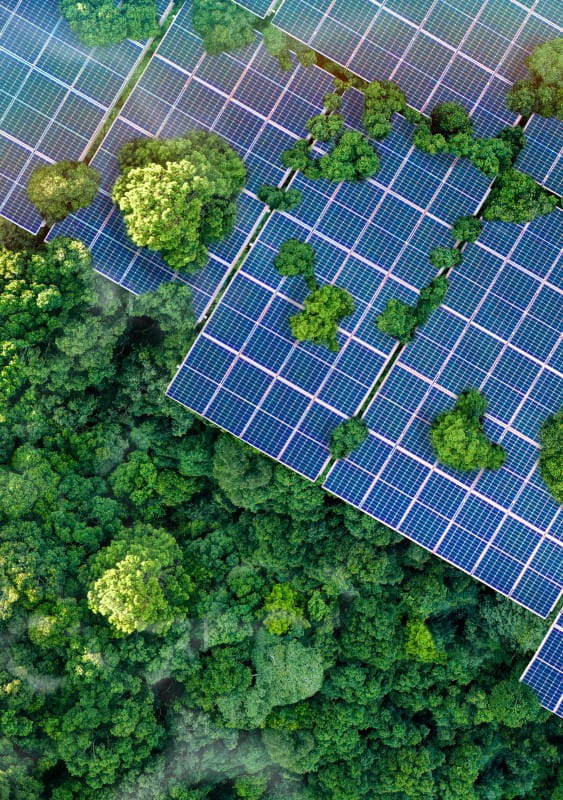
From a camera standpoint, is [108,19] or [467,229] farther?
[467,229]

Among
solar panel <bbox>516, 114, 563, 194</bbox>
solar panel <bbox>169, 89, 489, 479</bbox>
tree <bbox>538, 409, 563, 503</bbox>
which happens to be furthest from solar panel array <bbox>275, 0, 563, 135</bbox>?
tree <bbox>538, 409, 563, 503</bbox>

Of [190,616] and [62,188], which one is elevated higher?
[62,188]

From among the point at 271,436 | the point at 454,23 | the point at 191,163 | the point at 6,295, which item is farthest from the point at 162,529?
the point at 454,23

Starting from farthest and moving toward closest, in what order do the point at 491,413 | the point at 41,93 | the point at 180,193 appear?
the point at 41,93 < the point at 491,413 < the point at 180,193

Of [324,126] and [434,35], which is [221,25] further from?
[434,35]

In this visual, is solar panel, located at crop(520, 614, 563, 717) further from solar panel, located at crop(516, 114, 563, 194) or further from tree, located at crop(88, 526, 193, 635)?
solar panel, located at crop(516, 114, 563, 194)

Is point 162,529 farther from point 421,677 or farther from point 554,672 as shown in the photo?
point 554,672

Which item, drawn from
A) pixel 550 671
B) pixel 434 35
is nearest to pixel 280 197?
pixel 434 35
